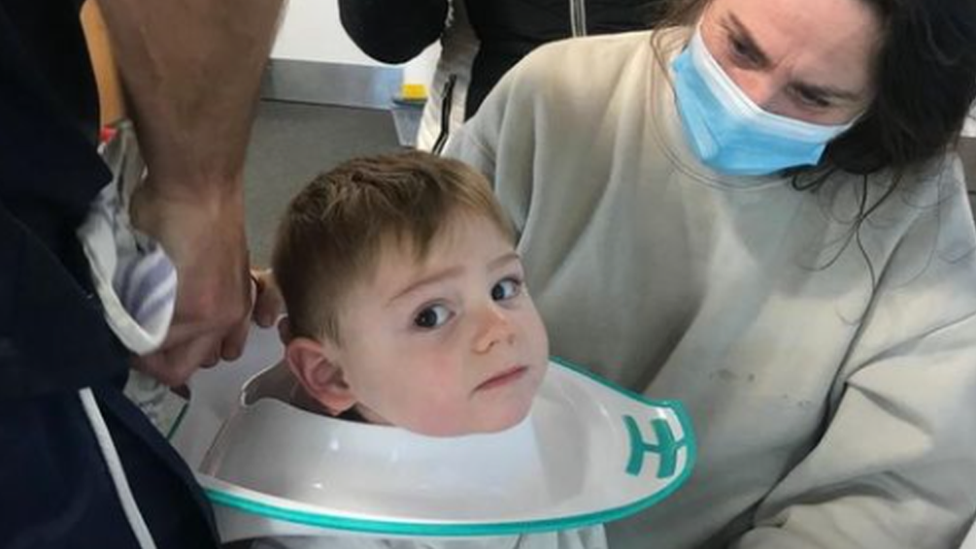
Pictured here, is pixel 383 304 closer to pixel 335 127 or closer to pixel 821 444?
pixel 821 444

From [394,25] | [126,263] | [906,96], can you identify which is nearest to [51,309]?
[126,263]

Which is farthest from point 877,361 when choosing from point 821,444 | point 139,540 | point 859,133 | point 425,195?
point 139,540

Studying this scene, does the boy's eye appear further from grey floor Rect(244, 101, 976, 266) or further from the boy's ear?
grey floor Rect(244, 101, 976, 266)

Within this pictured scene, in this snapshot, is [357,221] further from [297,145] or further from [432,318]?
[297,145]

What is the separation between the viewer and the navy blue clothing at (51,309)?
540mm

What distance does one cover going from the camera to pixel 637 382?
1127 millimetres

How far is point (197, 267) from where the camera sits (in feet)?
2.26

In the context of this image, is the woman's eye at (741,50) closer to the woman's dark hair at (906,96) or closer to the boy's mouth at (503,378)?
the woman's dark hair at (906,96)

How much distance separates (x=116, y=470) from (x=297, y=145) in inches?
103

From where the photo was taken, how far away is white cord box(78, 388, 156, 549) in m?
0.60

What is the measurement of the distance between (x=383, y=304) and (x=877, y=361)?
52 centimetres

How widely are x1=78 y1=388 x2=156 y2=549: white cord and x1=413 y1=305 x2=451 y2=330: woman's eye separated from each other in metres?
0.23

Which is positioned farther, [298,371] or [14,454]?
[298,371]

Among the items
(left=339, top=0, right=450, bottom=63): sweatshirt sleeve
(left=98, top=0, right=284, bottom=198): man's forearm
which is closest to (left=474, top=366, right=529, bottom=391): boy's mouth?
(left=98, top=0, right=284, bottom=198): man's forearm
